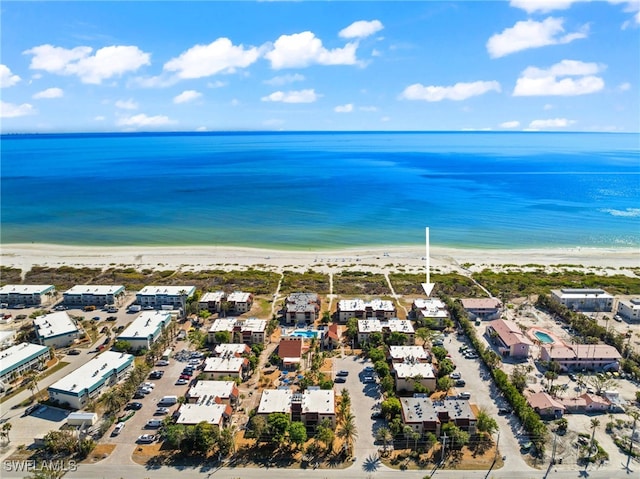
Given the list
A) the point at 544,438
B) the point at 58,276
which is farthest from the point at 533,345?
the point at 58,276

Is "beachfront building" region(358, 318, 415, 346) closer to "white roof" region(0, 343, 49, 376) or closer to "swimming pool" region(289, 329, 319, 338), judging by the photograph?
"swimming pool" region(289, 329, 319, 338)

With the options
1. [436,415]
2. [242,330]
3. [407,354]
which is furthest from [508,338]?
[242,330]

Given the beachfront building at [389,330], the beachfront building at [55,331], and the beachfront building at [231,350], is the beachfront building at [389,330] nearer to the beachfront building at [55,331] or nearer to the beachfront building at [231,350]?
the beachfront building at [231,350]

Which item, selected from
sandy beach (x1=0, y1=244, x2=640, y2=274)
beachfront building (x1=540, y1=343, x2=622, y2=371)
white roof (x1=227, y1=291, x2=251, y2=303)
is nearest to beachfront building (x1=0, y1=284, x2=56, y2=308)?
sandy beach (x1=0, y1=244, x2=640, y2=274)

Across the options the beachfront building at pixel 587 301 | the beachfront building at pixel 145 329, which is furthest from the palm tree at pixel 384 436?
the beachfront building at pixel 587 301

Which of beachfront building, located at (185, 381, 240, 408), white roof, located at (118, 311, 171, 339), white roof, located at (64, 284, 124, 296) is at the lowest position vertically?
beachfront building, located at (185, 381, 240, 408)

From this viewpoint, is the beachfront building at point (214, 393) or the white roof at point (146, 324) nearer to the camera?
the beachfront building at point (214, 393)

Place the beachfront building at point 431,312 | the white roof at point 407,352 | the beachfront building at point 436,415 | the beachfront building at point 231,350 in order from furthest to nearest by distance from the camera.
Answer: the beachfront building at point 431,312
the beachfront building at point 231,350
the white roof at point 407,352
the beachfront building at point 436,415
